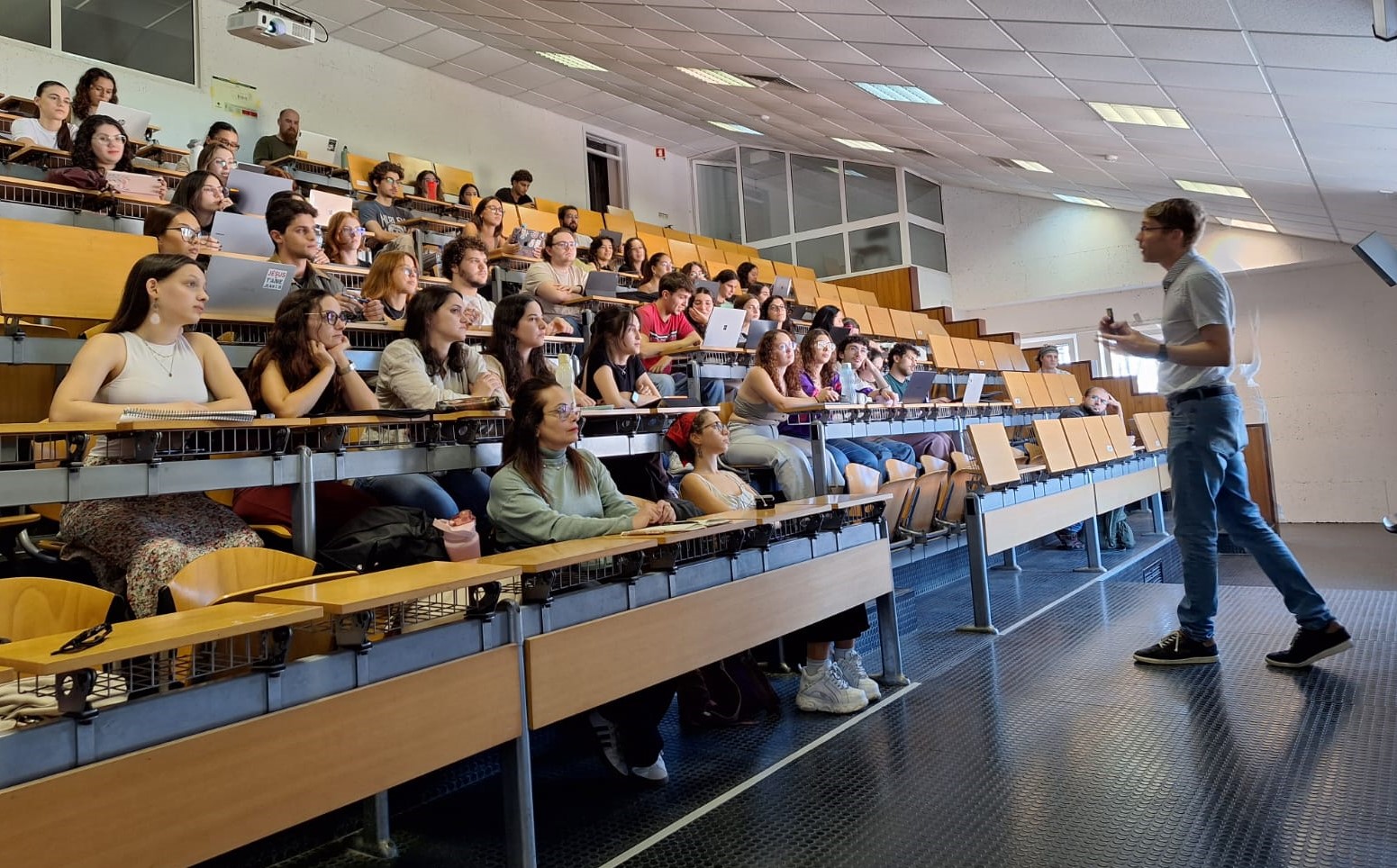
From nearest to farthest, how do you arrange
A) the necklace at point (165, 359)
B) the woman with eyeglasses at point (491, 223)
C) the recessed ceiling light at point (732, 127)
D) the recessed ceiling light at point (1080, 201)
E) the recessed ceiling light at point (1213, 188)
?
the necklace at point (165, 359), the woman with eyeglasses at point (491, 223), the recessed ceiling light at point (1213, 188), the recessed ceiling light at point (1080, 201), the recessed ceiling light at point (732, 127)

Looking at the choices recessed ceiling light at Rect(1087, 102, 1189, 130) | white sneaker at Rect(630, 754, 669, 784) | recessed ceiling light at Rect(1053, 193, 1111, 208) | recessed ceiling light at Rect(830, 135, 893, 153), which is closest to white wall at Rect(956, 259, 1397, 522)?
recessed ceiling light at Rect(1053, 193, 1111, 208)

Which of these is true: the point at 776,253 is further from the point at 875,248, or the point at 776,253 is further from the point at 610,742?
the point at 610,742

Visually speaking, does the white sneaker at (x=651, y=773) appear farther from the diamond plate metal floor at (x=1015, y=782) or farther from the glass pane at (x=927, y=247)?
the glass pane at (x=927, y=247)

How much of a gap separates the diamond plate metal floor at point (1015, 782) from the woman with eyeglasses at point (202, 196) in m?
2.38

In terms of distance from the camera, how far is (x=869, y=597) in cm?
254

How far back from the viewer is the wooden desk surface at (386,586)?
47.4 inches

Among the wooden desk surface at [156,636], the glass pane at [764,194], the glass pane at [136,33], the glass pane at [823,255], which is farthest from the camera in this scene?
the glass pane at [764,194]

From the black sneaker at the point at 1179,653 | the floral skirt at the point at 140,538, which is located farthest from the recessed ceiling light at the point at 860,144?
the floral skirt at the point at 140,538

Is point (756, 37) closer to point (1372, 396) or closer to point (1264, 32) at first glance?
point (1264, 32)

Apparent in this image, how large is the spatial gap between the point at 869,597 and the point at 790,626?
18.0 inches

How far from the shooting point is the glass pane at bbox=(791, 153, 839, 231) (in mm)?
10719

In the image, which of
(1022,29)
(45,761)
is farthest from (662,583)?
(1022,29)

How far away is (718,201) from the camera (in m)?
11.8

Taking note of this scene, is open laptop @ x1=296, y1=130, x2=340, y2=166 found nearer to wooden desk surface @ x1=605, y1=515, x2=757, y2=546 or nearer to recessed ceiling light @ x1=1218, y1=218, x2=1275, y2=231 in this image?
wooden desk surface @ x1=605, y1=515, x2=757, y2=546
